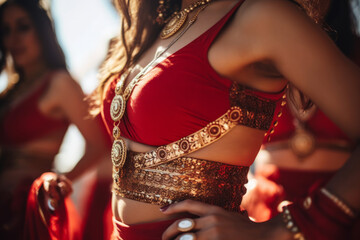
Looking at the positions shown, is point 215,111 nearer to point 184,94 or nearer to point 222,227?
point 184,94

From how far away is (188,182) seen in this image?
931mm

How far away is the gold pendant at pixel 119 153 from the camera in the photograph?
1025 mm

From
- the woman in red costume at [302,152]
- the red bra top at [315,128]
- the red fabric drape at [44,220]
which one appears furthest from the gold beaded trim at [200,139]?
the red bra top at [315,128]

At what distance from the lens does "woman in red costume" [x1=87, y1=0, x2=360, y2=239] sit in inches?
28.8

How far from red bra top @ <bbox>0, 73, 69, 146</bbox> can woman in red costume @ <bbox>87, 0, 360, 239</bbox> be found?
5.02 ft

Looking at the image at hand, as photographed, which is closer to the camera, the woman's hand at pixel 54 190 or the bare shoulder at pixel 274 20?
the bare shoulder at pixel 274 20

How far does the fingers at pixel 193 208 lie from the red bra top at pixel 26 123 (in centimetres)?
184

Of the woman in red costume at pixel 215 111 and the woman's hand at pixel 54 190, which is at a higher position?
the woman in red costume at pixel 215 111

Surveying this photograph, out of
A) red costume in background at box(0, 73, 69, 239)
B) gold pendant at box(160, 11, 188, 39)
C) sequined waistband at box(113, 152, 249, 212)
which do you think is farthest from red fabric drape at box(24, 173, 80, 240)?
red costume in background at box(0, 73, 69, 239)

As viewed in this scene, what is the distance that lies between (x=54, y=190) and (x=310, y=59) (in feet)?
3.59

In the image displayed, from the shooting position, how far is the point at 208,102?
0.90 meters

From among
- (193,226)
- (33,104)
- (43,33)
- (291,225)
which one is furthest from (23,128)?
(291,225)

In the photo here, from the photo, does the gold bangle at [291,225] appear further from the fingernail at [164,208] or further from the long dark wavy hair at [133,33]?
the long dark wavy hair at [133,33]

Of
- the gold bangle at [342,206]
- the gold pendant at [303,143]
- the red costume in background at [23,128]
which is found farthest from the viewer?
the red costume in background at [23,128]
